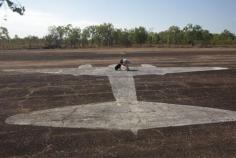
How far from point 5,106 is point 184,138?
27.1 feet

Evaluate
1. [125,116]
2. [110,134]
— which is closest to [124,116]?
[125,116]

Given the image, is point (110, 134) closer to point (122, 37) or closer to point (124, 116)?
point (124, 116)

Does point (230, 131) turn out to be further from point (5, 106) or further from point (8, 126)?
point (5, 106)

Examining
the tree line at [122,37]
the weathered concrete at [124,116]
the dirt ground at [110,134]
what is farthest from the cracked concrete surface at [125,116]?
the tree line at [122,37]

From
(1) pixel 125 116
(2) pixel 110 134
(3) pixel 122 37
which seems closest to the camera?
(2) pixel 110 134

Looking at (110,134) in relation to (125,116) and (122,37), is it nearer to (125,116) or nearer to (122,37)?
(125,116)

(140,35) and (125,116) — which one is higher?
(140,35)

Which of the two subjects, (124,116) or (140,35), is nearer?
(124,116)

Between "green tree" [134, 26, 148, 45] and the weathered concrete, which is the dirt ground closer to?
the weathered concrete

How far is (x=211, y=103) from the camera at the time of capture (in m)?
15.1

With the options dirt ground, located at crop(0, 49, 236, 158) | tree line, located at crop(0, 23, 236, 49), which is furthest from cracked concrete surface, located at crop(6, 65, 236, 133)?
tree line, located at crop(0, 23, 236, 49)

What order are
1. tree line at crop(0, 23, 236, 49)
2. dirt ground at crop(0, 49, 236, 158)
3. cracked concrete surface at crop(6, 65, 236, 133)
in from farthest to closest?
tree line at crop(0, 23, 236, 49) → cracked concrete surface at crop(6, 65, 236, 133) → dirt ground at crop(0, 49, 236, 158)

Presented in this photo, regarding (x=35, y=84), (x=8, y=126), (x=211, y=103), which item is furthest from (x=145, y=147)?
(x=35, y=84)

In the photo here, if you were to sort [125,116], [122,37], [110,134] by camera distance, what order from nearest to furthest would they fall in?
[110,134]
[125,116]
[122,37]
